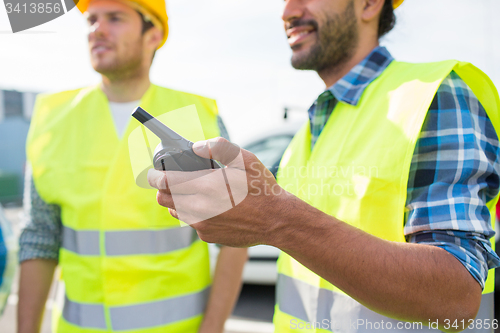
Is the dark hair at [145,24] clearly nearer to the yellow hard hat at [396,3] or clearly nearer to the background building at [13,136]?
the yellow hard hat at [396,3]

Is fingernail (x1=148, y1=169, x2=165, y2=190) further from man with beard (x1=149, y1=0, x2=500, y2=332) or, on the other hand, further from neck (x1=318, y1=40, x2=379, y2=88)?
neck (x1=318, y1=40, x2=379, y2=88)

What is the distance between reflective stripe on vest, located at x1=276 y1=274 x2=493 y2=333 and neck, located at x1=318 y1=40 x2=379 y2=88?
0.82 meters

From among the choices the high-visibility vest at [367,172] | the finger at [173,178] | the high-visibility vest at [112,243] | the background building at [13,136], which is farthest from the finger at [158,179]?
the background building at [13,136]

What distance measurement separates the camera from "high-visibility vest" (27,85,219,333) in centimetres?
146

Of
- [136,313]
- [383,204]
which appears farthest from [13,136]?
[383,204]

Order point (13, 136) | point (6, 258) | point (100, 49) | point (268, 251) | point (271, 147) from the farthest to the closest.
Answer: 1. point (13, 136)
2. point (271, 147)
3. point (268, 251)
4. point (100, 49)
5. point (6, 258)

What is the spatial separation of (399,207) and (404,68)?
20.9 inches

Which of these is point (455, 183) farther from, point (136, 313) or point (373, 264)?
point (136, 313)

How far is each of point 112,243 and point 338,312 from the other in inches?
35.3

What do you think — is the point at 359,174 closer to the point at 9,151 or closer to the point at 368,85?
the point at 368,85

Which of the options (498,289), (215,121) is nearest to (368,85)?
(215,121)

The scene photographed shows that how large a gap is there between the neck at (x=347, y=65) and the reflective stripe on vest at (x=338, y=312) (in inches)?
32.3

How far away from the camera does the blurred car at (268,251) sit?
13.4 feet

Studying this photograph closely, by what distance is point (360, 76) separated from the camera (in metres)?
1.37
